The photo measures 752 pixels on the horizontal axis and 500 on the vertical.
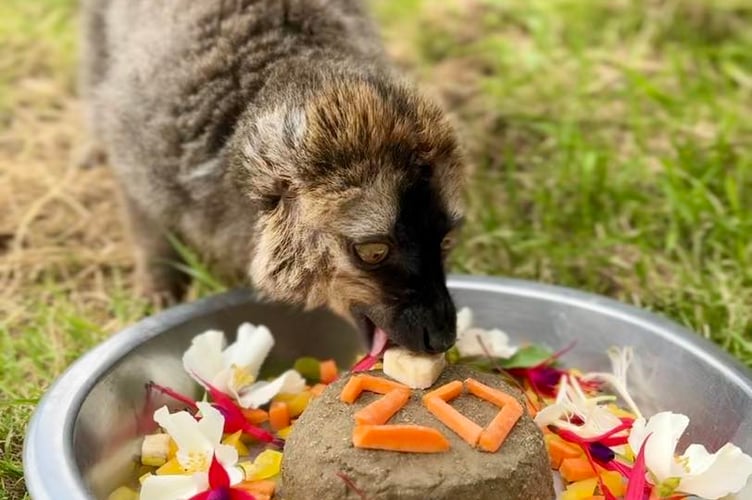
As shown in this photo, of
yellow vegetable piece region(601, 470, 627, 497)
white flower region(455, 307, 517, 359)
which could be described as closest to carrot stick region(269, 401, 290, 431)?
white flower region(455, 307, 517, 359)

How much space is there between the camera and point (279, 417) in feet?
9.79

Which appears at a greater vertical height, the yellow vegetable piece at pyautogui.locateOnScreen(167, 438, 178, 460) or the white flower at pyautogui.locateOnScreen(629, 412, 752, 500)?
the yellow vegetable piece at pyautogui.locateOnScreen(167, 438, 178, 460)

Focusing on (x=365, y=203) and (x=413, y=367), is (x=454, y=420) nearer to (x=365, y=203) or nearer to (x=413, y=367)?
(x=413, y=367)

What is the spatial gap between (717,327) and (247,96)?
1.79 metres

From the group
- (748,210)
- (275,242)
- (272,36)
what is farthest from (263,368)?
(748,210)

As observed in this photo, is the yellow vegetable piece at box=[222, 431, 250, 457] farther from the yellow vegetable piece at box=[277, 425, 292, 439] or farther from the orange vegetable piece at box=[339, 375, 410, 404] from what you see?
the orange vegetable piece at box=[339, 375, 410, 404]

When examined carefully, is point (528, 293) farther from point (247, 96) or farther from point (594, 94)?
point (594, 94)

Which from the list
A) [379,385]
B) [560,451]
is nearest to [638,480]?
[560,451]

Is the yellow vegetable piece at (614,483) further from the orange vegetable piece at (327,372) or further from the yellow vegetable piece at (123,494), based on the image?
the yellow vegetable piece at (123,494)

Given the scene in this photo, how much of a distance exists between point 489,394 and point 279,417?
A: 69cm

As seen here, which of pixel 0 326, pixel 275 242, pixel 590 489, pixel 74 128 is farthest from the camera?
pixel 74 128

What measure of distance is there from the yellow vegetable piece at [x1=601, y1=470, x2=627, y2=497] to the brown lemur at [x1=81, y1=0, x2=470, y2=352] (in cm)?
53

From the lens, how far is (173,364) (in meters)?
3.13

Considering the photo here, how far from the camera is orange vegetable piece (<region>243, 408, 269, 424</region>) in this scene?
2.97 metres
